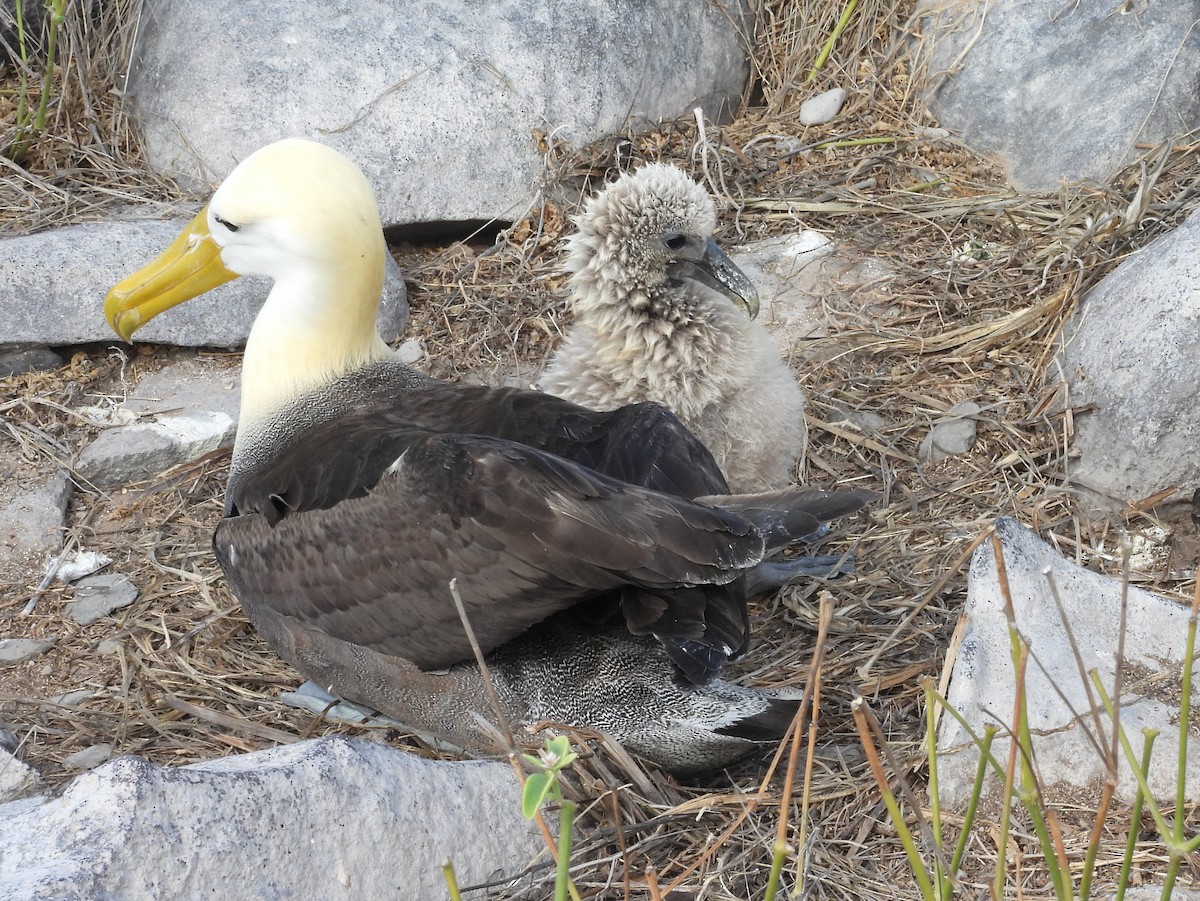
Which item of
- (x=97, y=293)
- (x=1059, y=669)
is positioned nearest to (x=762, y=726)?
(x=1059, y=669)

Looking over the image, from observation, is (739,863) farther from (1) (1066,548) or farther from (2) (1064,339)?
(2) (1064,339)

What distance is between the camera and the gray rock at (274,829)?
2148 mm

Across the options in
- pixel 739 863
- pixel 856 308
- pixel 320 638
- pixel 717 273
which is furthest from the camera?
pixel 856 308

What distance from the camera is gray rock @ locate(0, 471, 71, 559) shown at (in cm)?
409

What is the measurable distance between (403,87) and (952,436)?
2.71m

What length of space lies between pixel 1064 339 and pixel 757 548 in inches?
79.7

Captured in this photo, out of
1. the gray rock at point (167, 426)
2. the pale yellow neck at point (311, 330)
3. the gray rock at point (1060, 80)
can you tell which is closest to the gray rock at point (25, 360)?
the gray rock at point (167, 426)

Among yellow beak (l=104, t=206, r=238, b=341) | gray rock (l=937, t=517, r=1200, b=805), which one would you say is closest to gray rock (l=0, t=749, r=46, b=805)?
yellow beak (l=104, t=206, r=238, b=341)

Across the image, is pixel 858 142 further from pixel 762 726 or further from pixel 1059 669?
pixel 762 726

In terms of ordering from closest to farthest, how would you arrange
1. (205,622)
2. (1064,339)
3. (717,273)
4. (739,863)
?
1. (739,863)
2. (205,622)
3. (717,273)
4. (1064,339)

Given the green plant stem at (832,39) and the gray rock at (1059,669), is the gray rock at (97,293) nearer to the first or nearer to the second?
the green plant stem at (832,39)

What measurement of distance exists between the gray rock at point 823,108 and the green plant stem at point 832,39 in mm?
153

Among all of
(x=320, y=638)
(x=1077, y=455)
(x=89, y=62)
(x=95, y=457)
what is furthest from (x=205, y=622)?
(x=89, y=62)

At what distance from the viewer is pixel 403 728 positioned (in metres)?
3.39
